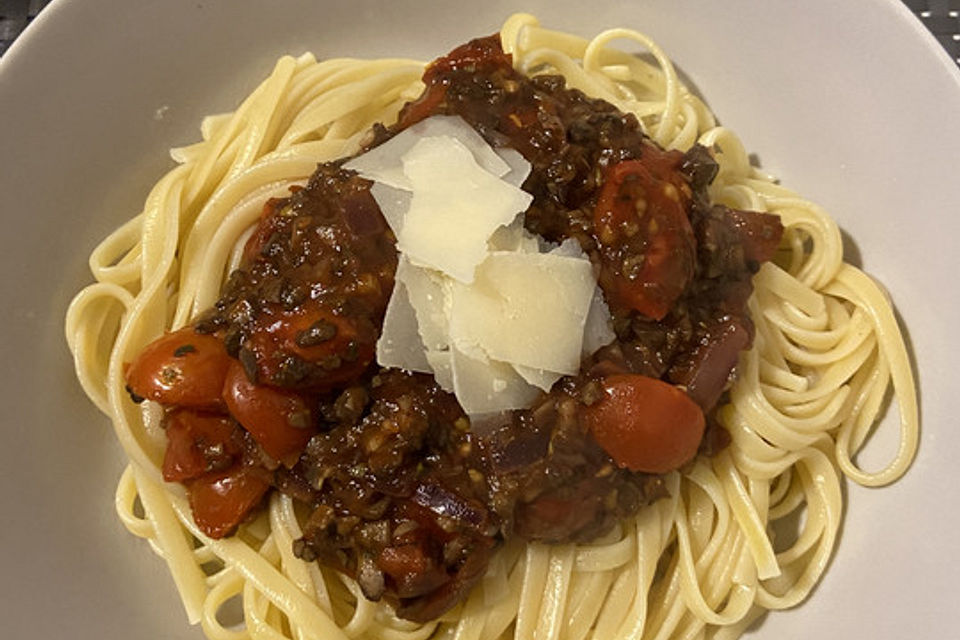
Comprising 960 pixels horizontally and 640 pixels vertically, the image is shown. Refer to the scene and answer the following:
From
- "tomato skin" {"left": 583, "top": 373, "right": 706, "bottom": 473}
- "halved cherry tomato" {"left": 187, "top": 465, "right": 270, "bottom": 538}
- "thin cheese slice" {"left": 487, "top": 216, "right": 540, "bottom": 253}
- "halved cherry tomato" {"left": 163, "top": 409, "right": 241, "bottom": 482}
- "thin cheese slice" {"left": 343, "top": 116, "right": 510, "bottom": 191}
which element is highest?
"thin cheese slice" {"left": 343, "top": 116, "right": 510, "bottom": 191}

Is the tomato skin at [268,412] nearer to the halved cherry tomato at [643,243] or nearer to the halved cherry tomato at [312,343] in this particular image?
the halved cherry tomato at [312,343]

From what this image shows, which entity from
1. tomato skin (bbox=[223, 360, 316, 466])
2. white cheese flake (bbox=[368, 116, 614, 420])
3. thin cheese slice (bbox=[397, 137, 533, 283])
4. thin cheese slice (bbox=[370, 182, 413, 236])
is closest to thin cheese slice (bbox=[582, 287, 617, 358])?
white cheese flake (bbox=[368, 116, 614, 420])

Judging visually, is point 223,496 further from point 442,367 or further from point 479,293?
point 479,293

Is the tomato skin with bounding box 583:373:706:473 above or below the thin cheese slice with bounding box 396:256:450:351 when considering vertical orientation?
below

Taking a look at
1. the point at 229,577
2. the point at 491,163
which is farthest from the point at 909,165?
the point at 229,577

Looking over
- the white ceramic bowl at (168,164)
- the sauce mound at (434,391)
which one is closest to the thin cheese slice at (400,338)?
the sauce mound at (434,391)

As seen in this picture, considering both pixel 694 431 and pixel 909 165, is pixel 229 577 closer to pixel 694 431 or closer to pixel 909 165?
pixel 694 431

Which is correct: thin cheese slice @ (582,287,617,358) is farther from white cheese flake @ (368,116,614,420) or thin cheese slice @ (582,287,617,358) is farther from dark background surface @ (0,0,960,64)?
dark background surface @ (0,0,960,64)

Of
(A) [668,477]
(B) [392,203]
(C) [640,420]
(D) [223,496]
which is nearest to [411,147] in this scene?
(B) [392,203]
